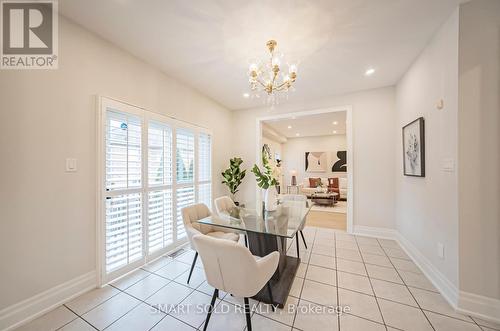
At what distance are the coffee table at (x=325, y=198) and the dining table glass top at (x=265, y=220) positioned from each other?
391cm

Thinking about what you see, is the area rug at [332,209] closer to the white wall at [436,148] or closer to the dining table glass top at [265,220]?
the white wall at [436,148]

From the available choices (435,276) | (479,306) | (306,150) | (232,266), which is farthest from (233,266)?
(306,150)

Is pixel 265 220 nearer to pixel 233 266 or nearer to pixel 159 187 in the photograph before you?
pixel 233 266

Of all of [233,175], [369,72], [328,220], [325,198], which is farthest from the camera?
[325,198]

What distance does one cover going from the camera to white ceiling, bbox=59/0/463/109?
5.25 ft

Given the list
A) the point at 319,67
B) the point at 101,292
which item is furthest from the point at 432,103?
the point at 101,292

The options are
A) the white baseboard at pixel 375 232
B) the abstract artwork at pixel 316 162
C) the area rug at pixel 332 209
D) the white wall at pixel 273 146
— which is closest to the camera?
the white baseboard at pixel 375 232

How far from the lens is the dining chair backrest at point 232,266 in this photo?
A: 1.17 metres

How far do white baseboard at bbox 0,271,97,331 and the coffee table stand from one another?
232 inches

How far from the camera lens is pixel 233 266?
1.21 m

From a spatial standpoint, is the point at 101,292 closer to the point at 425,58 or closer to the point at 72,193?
the point at 72,193

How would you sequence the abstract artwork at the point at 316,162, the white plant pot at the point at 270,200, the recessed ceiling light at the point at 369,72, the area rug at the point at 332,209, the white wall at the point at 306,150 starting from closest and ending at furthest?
the white plant pot at the point at 270,200
the recessed ceiling light at the point at 369,72
the area rug at the point at 332,209
the white wall at the point at 306,150
the abstract artwork at the point at 316,162

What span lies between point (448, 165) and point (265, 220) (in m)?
1.88

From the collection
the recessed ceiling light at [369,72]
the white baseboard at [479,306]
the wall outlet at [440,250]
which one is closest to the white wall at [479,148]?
the white baseboard at [479,306]
